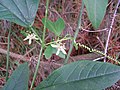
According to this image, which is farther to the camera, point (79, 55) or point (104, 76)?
point (79, 55)

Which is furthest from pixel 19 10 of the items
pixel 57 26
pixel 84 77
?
pixel 84 77

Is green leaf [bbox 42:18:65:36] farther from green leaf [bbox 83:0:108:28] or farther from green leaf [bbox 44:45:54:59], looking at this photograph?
green leaf [bbox 83:0:108:28]

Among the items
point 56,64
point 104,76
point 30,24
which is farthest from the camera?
point 56,64

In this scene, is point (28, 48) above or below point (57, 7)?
below

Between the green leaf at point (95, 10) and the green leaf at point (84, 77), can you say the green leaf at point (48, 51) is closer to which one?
the green leaf at point (84, 77)

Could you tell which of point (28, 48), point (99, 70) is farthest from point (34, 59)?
point (99, 70)

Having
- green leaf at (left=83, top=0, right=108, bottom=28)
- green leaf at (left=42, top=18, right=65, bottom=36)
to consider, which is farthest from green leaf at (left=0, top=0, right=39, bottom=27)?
green leaf at (left=83, top=0, right=108, bottom=28)

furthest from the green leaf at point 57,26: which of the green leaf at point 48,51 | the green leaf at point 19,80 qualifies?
the green leaf at point 19,80

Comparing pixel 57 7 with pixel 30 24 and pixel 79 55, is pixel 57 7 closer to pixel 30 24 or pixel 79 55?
pixel 79 55
